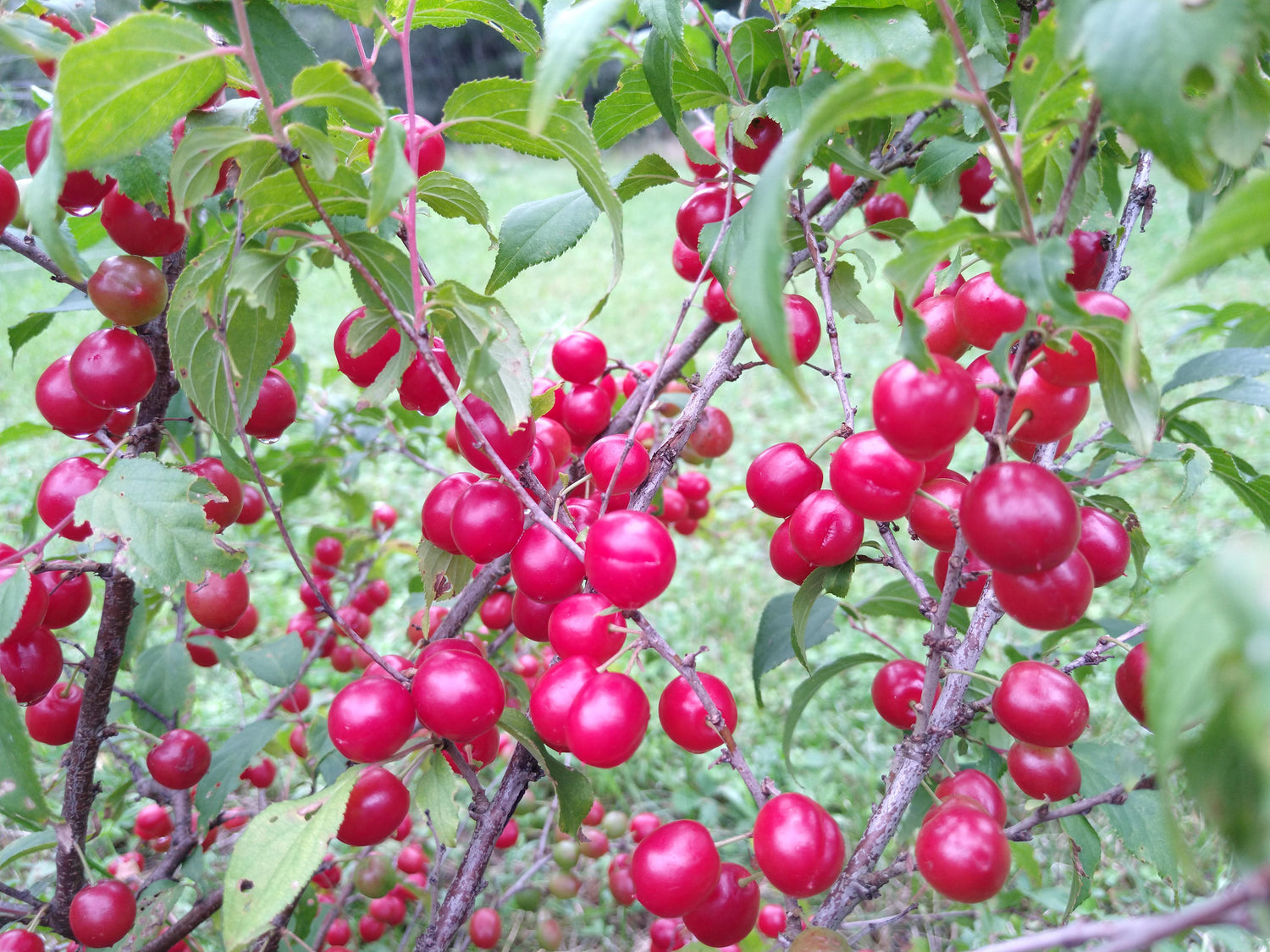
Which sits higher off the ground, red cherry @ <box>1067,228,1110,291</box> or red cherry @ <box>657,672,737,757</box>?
red cherry @ <box>1067,228,1110,291</box>

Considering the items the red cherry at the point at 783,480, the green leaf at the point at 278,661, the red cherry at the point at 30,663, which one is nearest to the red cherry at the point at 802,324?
the red cherry at the point at 783,480

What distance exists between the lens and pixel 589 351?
Result: 3.29 feet

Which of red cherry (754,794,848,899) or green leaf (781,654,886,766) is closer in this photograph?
red cherry (754,794,848,899)

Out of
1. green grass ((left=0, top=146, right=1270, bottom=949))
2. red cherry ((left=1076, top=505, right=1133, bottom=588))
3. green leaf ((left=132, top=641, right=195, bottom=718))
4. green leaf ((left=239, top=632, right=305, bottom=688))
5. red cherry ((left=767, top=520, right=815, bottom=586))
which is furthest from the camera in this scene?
green grass ((left=0, top=146, right=1270, bottom=949))

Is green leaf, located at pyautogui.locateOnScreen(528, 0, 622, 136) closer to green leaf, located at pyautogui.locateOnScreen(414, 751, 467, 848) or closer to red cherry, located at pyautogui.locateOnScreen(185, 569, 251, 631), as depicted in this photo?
green leaf, located at pyautogui.locateOnScreen(414, 751, 467, 848)

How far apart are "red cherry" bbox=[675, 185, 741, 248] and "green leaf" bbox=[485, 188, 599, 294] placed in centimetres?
12

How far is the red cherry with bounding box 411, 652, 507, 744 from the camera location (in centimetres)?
67

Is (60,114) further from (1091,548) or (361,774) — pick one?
(1091,548)

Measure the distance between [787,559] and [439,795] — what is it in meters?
0.38

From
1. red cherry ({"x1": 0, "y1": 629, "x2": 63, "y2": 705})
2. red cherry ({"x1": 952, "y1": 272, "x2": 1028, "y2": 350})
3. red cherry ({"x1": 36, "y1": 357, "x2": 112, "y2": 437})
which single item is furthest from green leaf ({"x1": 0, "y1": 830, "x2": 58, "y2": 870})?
red cherry ({"x1": 952, "y1": 272, "x2": 1028, "y2": 350})

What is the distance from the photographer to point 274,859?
2.04 feet

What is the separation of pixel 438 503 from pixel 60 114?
0.39 metres

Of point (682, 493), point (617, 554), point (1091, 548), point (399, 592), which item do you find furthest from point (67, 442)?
point (1091, 548)

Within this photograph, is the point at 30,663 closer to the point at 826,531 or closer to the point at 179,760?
the point at 179,760
